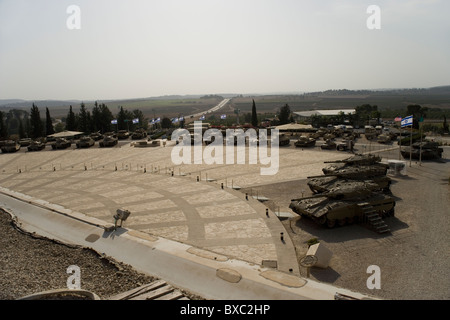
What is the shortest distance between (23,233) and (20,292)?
22.7ft

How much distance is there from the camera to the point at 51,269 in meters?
13.4

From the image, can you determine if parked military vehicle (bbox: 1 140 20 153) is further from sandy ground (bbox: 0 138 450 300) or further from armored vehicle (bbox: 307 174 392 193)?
armored vehicle (bbox: 307 174 392 193)

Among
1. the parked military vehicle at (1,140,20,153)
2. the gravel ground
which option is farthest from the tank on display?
the parked military vehicle at (1,140,20,153)

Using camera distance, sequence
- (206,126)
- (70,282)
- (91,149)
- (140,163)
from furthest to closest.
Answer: (206,126) → (91,149) → (140,163) → (70,282)

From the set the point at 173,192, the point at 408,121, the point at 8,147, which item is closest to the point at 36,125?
the point at 8,147

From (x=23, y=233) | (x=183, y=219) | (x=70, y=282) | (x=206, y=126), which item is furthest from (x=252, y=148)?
(x=70, y=282)

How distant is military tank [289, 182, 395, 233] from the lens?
18.1 meters

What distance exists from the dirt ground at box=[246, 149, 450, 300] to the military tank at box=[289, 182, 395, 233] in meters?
0.45

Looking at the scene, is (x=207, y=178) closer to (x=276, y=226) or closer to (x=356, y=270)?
(x=276, y=226)

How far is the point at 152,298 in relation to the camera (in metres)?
11.1

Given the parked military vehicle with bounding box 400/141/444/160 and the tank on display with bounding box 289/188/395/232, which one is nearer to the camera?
the tank on display with bounding box 289/188/395/232

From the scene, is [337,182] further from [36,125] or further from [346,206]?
[36,125]

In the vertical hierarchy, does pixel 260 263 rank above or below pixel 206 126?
below

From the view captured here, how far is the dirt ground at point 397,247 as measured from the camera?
12.3m
